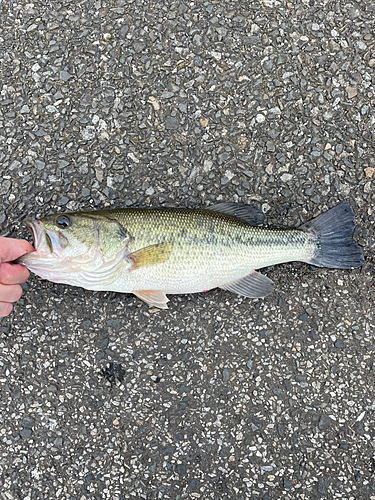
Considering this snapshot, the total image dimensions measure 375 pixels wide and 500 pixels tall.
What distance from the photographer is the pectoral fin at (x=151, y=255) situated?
2.83 metres

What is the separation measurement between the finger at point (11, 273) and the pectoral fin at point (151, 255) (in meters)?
0.85

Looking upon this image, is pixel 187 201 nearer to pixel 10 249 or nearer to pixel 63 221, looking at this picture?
pixel 63 221

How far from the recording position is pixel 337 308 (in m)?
3.25

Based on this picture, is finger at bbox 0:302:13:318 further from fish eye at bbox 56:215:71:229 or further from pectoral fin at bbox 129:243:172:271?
pectoral fin at bbox 129:243:172:271

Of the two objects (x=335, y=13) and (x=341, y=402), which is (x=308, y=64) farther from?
(x=341, y=402)

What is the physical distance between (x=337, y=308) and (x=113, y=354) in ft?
6.56

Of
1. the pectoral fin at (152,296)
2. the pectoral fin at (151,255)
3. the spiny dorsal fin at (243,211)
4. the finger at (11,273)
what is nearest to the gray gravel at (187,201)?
the spiny dorsal fin at (243,211)

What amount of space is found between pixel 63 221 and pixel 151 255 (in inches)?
28.1

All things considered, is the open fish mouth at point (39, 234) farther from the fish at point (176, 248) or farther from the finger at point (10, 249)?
the finger at point (10, 249)

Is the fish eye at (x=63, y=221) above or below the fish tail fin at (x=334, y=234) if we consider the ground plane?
above

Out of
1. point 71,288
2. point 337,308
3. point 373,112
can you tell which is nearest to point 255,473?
point 337,308

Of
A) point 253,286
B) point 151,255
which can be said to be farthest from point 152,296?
point 253,286

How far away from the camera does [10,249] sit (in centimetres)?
274

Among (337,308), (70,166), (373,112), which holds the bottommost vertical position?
(337,308)
